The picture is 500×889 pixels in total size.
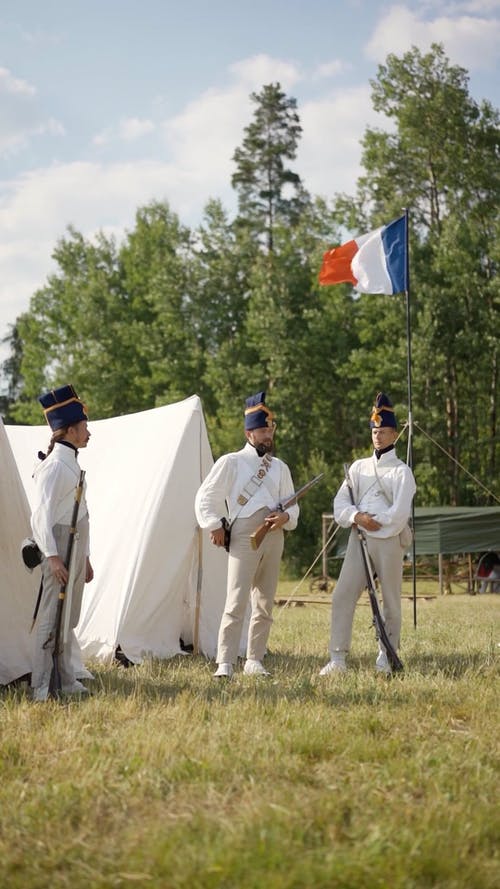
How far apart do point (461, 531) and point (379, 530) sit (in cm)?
1206

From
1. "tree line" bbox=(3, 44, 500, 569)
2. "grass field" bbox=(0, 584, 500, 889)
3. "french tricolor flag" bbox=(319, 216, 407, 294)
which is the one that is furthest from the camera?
"tree line" bbox=(3, 44, 500, 569)

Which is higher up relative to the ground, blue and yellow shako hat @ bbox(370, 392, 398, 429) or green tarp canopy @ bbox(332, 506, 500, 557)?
blue and yellow shako hat @ bbox(370, 392, 398, 429)

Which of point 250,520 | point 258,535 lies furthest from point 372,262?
point 258,535

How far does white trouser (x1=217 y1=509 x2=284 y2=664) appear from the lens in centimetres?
709

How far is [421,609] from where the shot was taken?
14.6 meters

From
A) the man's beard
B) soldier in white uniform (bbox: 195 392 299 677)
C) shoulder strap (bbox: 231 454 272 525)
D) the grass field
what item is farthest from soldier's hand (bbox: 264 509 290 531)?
the grass field

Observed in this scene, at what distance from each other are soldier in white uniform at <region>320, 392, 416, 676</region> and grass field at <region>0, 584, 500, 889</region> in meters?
0.64

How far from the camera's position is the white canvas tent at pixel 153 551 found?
834cm

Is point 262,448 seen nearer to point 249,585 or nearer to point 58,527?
point 249,585

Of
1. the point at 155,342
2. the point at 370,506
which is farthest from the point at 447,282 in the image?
the point at 370,506

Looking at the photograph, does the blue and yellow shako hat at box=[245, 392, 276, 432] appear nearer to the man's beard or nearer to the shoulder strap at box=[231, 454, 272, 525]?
the man's beard

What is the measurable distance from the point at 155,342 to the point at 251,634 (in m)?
24.2

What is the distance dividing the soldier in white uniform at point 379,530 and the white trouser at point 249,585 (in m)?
0.50

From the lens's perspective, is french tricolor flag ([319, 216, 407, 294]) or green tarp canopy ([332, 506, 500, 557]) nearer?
french tricolor flag ([319, 216, 407, 294])
